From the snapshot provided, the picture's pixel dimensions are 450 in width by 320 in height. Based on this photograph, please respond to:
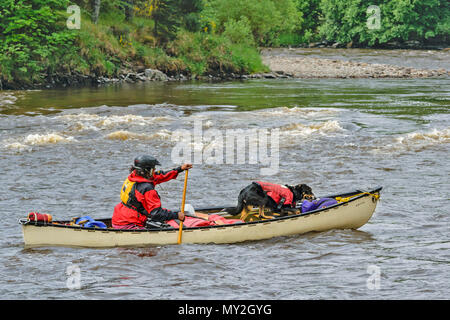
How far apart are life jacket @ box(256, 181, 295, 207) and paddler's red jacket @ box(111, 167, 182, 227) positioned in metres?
1.49

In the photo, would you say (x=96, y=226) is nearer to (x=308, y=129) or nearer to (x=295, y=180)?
(x=295, y=180)

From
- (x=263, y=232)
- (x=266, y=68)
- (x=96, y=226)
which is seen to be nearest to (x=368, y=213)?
(x=263, y=232)

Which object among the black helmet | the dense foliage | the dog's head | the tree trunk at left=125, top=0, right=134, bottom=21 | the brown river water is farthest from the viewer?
the tree trunk at left=125, top=0, right=134, bottom=21

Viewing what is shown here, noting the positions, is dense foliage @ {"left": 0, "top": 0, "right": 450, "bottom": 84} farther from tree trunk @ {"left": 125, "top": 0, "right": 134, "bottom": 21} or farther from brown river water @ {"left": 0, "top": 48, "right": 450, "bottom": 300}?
brown river water @ {"left": 0, "top": 48, "right": 450, "bottom": 300}

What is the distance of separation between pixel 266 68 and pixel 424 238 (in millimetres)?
30246

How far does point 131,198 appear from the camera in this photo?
9.41 metres

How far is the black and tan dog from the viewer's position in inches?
405

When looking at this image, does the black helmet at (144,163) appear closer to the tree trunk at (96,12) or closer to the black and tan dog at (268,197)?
the black and tan dog at (268,197)

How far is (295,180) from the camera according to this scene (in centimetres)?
1438

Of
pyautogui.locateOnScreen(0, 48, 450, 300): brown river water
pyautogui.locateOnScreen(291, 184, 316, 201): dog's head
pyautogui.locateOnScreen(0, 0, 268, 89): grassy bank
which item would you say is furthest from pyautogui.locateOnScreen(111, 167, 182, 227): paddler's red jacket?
pyautogui.locateOnScreen(0, 0, 268, 89): grassy bank

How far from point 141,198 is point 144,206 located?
0.17 m

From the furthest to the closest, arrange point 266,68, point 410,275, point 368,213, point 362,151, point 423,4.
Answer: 1. point 423,4
2. point 266,68
3. point 362,151
4. point 368,213
5. point 410,275

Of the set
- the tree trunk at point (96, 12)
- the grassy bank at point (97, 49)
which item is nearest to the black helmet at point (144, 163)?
the grassy bank at point (97, 49)

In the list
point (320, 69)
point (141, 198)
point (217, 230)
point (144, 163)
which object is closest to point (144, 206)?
point (141, 198)
